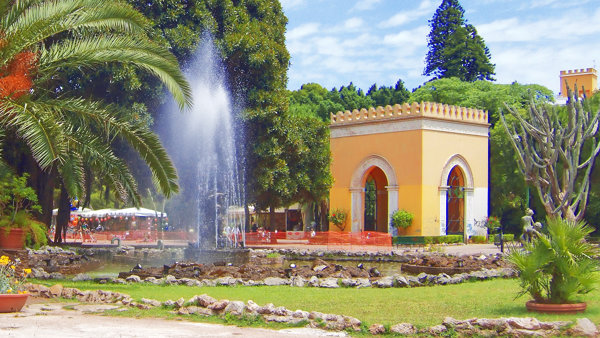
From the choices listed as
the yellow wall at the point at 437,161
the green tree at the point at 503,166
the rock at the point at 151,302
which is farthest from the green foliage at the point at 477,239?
the rock at the point at 151,302

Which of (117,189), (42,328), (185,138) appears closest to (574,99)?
(185,138)

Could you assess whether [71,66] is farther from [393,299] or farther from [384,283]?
[393,299]

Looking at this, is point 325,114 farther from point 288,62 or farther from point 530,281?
point 530,281

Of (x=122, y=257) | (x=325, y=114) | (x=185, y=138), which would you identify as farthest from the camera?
(x=325, y=114)

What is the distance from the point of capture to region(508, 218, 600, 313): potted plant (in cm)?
921

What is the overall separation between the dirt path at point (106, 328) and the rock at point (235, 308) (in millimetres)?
430

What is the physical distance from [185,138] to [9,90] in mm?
13860

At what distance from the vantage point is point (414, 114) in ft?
108

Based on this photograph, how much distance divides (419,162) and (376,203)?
6183 millimetres

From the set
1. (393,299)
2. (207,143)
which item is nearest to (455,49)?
(207,143)

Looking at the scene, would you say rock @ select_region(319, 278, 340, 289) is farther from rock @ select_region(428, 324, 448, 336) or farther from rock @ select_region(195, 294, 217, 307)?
rock @ select_region(428, 324, 448, 336)

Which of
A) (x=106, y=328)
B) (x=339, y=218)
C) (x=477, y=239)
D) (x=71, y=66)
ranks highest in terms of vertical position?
(x=71, y=66)

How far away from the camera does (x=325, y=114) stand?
182 feet

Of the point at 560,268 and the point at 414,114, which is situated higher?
the point at 414,114
